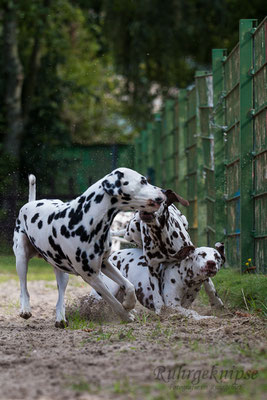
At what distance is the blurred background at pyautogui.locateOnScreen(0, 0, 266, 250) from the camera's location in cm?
1529

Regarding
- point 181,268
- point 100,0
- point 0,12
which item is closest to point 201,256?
point 181,268

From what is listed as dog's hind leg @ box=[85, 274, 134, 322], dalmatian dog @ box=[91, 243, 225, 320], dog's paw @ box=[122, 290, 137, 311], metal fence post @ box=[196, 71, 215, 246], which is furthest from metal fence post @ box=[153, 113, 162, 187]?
dog's hind leg @ box=[85, 274, 134, 322]

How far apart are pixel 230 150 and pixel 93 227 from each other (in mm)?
3912

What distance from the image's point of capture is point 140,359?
4.52 m

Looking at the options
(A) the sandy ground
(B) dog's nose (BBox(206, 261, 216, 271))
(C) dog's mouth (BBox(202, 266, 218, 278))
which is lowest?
(A) the sandy ground

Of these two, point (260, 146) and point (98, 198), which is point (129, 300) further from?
point (260, 146)

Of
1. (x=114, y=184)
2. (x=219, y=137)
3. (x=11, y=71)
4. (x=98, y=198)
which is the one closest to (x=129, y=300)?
(x=98, y=198)

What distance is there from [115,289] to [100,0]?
24.8 meters

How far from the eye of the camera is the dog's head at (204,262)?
6.90 metres

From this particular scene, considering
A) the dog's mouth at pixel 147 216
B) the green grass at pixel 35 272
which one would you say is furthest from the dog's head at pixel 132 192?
the green grass at pixel 35 272

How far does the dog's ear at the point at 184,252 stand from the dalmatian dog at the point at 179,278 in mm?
16

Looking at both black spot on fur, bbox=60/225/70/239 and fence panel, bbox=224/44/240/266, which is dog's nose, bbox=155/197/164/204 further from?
fence panel, bbox=224/44/240/266

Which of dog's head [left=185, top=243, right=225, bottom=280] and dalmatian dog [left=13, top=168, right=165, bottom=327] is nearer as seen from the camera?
dalmatian dog [left=13, top=168, right=165, bottom=327]

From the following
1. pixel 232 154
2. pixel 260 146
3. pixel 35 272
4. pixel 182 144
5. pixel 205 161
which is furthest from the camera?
pixel 35 272
